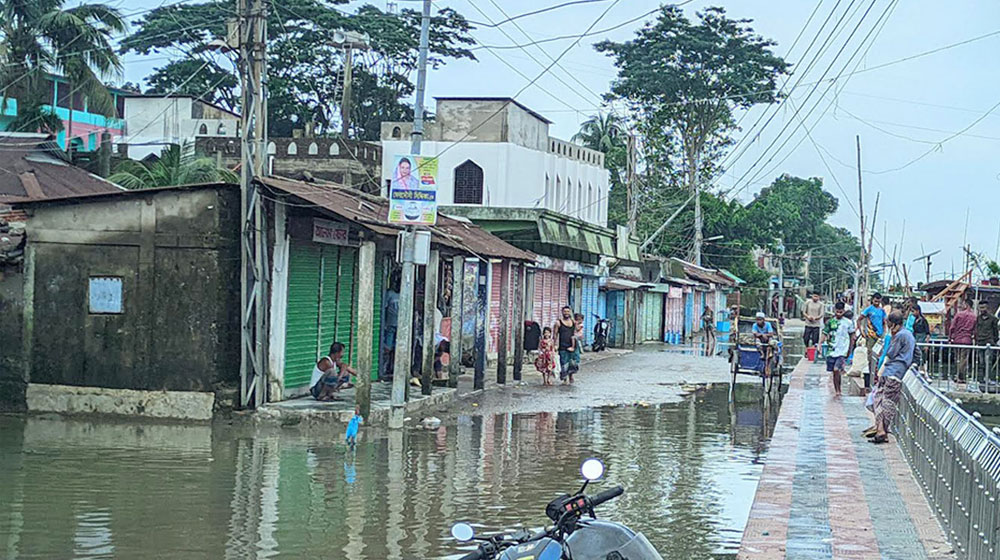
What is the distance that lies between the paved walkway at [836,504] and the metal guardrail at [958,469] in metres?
0.22

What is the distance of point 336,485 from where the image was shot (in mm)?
11750

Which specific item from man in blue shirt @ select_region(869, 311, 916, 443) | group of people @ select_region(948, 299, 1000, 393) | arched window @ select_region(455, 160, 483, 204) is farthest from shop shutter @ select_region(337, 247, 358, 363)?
arched window @ select_region(455, 160, 483, 204)

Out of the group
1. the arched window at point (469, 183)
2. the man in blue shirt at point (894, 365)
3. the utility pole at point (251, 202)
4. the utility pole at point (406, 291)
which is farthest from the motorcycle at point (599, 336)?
the man in blue shirt at point (894, 365)

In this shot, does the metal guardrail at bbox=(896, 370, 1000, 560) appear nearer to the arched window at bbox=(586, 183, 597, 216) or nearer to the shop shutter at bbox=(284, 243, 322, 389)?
the shop shutter at bbox=(284, 243, 322, 389)

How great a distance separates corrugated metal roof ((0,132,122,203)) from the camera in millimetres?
21125

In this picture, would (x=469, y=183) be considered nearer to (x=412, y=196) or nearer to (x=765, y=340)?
(x=765, y=340)

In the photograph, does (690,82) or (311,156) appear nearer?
(311,156)

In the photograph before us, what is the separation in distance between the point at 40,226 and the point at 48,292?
0.95m

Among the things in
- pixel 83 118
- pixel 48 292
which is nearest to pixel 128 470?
pixel 48 292

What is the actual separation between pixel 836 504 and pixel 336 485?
15.7ft

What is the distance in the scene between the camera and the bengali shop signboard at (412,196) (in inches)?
639

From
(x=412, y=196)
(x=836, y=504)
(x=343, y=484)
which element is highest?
(x=412, y=196)

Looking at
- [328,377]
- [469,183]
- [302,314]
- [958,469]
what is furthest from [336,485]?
[469,183]

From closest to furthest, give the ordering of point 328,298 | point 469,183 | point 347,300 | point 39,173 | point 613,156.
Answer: point 328,298 → point 347,300 → point 39,173 → point 469,183 → point 613,156
